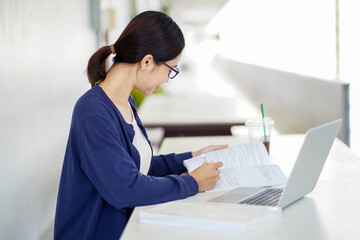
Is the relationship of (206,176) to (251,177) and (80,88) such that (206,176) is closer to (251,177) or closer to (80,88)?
(251,177)

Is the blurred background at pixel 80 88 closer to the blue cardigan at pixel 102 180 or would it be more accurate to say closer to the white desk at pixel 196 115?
the white desk at pixel 196 115

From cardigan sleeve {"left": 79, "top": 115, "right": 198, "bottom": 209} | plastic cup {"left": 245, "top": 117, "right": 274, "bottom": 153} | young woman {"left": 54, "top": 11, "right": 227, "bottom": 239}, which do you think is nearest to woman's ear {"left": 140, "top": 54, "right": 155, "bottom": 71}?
young woman {"left": 54, "top": 11, "right": 227, "bottom": 239}

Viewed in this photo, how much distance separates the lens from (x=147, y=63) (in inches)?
58.3

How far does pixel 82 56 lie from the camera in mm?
3594

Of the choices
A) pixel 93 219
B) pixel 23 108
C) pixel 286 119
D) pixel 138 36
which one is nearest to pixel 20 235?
pixel 23 108

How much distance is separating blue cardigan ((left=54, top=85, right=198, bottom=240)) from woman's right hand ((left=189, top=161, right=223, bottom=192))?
0.03m

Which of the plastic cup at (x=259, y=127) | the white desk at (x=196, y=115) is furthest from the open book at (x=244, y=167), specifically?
the white desk at (x=196, y=115)

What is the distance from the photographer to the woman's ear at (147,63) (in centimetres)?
145

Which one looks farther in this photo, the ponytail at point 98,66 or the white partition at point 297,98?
the white partition at point 297,98

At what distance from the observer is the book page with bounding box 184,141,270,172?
1595mm

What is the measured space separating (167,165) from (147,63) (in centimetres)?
43

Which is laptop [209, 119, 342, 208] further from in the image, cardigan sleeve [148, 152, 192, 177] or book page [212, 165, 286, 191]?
cardigan sleeve [148, 152, 192, 177]

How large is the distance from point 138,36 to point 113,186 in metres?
0.46

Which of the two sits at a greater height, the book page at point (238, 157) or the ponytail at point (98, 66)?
the ponytail at point (98, 66)
